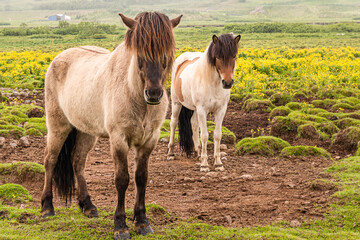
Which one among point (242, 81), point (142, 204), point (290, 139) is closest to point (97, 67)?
point (142, 204)

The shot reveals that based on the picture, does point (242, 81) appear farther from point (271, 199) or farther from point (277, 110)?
point (271, 199)

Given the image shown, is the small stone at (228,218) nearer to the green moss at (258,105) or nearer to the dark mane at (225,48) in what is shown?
the dark mane at (225,48)

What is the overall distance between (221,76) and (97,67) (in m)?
3.45

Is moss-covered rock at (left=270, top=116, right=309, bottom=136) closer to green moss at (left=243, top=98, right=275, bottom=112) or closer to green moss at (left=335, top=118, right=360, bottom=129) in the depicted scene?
green moss at (left=335, top=118, right=360, bottom=129)

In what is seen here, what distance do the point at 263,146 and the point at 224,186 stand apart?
2399 millimetres

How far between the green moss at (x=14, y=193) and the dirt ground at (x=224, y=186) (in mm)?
186

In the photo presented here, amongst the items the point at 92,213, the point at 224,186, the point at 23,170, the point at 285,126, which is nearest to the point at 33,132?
the point at 23,170

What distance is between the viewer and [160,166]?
29.4 feet

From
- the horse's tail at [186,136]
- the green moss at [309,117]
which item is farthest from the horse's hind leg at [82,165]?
the green moss at [309,117]

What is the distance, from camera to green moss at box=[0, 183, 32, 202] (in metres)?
6.45

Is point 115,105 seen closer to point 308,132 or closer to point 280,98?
point 308,132

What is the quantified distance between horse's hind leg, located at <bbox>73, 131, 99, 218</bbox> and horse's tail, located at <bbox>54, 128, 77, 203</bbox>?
10 centimetres

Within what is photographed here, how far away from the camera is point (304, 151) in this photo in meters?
9.13

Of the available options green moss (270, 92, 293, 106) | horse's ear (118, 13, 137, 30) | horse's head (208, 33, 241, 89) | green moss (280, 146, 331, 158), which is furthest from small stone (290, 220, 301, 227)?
green moss (270, 92, 293, 106)
